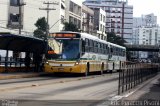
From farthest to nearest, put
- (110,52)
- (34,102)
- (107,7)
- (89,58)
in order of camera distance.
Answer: (107,7), (110,52), (89,58), (34,102)

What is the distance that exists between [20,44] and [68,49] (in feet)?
14.7

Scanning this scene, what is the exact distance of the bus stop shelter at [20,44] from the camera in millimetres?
32500

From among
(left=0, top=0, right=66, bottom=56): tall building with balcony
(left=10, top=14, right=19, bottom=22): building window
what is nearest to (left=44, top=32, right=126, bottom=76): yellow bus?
(left=0, top=0, right=66, bottom=56): tall building with balcony

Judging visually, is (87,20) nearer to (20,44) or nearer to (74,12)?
(74,12)

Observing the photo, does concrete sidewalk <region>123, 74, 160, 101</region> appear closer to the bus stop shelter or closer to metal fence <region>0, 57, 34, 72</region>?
the bus stop shelter

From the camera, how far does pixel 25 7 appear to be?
8894 centimetres

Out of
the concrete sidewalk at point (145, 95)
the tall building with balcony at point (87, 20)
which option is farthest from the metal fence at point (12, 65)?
the tall building with balcony at point (87, 20)

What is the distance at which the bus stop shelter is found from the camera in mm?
32500

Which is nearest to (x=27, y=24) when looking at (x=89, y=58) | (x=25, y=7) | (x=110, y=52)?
(x=25, y=7)

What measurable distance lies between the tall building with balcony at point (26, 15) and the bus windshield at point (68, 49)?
47.5 metres

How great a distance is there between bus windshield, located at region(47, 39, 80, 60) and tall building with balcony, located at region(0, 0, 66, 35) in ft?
156

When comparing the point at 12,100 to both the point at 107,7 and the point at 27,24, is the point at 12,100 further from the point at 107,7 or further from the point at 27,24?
the point at 107,7

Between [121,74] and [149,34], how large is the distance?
148 meters

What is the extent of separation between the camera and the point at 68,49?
34125mm
